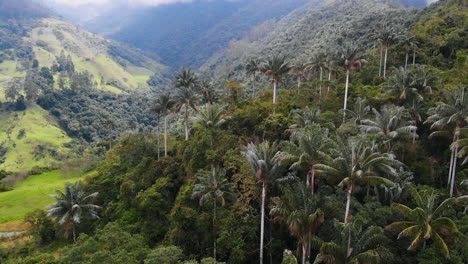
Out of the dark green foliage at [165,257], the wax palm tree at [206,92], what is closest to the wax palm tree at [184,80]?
the wax palm tree at [206,92]

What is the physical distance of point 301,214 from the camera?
24422 millimetres

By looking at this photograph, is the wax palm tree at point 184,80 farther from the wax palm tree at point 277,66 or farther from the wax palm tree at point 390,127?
the wax palm tree at point 390,127

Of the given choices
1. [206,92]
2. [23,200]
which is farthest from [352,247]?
[23,200]

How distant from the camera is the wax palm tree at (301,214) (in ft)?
79.8

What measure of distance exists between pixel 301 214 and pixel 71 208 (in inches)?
1352

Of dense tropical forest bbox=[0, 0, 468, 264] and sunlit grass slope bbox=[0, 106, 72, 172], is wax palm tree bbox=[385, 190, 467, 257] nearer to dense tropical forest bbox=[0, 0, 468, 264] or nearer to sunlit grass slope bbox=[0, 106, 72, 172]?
dense tropical forest bbox=[0, 0, 468, 264]

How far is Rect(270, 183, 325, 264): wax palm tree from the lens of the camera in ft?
79.8

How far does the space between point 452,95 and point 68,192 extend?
50067 mm

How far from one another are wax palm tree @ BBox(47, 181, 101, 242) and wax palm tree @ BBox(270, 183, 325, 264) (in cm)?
3097

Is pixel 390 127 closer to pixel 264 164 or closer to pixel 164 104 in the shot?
pixel 264 164

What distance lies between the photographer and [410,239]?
84.6ft

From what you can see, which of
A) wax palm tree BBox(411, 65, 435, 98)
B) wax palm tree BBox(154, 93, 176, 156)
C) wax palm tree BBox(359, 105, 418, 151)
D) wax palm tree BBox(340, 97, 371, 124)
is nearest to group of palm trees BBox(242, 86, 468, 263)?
wax palm tree BBox(359, 105, 418, 151)

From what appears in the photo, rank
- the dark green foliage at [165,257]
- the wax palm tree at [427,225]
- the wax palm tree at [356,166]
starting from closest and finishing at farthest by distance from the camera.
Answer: the wax palm tree at [356,166]
the wax palm tree at [427,225]
the dark green foliage at [165,257]

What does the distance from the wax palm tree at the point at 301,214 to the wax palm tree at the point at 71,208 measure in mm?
30971
